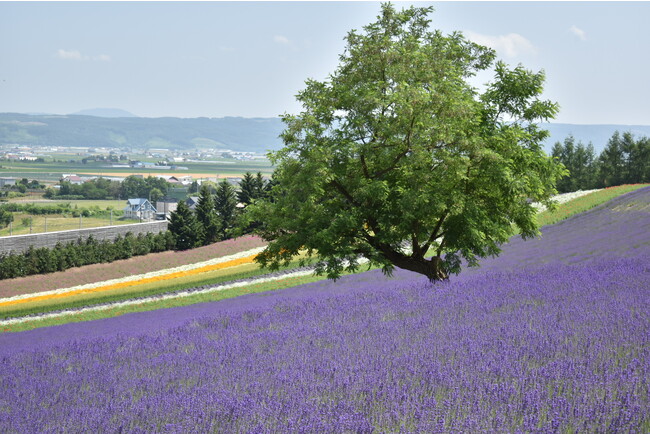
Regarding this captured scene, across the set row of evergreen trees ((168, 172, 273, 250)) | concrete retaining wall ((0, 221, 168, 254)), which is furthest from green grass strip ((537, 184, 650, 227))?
concrete retaining wall ((0, 221, 168, 254))

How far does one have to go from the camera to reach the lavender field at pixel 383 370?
5203 millimetres

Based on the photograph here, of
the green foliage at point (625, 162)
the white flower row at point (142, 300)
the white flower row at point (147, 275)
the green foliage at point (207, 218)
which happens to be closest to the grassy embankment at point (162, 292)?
the white flower row at point (142, 300)

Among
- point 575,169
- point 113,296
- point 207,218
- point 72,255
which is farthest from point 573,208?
point 575,169

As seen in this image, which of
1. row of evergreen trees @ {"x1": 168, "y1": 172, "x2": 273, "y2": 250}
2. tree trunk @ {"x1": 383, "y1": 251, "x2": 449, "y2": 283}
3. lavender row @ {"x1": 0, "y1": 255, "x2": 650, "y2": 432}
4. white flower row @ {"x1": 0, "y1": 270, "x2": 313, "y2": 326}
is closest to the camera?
lavender row @ {"x1": 0, "y1": 255, "x2": 650, "y2": 432}

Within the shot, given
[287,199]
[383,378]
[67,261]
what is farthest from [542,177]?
[67,261]

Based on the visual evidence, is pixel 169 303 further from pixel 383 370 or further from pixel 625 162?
pixel 625 162

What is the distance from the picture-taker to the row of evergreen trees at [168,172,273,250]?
62250 millimetres

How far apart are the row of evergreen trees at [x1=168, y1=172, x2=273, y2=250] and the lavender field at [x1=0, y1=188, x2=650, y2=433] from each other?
46310 mm

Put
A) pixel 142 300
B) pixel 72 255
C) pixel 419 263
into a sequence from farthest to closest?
pixel 72 255
pixel 142 300
pixel 419 263

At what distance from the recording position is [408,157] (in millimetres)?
14836

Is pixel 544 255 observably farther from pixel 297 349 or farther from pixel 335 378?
pixel 335 378

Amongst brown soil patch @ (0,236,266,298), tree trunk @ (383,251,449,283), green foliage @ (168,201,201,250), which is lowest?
brown soil patch @ (0,236,266,298)

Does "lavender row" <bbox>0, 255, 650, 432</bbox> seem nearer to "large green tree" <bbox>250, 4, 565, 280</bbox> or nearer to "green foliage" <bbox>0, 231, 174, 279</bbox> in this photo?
"large green tree" <bbox>250, 4, 565, 280</bbox>

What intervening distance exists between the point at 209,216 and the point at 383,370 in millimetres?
59959
